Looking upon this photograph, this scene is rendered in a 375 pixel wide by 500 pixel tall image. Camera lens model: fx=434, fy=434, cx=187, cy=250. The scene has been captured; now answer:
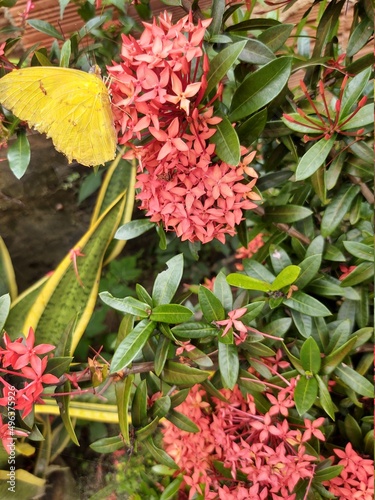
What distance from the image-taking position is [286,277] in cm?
63

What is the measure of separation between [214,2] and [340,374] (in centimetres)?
59

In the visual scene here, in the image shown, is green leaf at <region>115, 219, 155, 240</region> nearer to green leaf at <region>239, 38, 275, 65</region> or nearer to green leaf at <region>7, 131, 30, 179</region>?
green leaf at <region>7, 131, 30, 179</region>

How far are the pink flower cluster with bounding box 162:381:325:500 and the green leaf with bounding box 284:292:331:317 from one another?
0.12 meters

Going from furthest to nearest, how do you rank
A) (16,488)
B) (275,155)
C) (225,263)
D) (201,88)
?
(225,263) < (275,155) < (16,488) < (201,88)

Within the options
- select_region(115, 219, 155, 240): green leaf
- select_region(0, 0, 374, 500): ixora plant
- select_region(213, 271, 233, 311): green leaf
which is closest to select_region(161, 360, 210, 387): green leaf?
select_region(0, 0, 374, 500): ixora plant

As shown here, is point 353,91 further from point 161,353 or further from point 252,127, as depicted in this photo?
point 161,353

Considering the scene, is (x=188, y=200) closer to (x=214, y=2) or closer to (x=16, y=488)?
(x=214, y=2)

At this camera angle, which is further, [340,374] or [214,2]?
[340,374]

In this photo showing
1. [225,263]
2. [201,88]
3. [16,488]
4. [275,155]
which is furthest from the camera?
[225,263]

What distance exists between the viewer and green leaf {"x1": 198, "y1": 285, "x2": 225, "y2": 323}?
0.61 metres

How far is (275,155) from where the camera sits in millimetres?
783

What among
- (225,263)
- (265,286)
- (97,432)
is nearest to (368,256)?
Answer: (265,286)

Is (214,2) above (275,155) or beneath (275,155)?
above

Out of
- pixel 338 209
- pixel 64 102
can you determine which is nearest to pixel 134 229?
pixel 64 102
